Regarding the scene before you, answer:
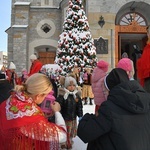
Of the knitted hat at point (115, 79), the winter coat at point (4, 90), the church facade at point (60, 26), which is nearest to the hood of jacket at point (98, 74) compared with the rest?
the winter coat at point (4, 90)

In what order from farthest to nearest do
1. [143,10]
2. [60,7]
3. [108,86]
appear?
[60,7] < [143,10] < [108,86]

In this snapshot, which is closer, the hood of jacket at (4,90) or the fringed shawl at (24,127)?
the fringed shawl at (24,127)

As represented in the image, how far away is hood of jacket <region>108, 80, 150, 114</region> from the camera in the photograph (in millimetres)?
1891

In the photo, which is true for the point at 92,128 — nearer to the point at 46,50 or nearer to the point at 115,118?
the point at 115,118

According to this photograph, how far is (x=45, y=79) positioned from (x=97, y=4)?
47.7 feet

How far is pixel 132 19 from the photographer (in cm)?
1678

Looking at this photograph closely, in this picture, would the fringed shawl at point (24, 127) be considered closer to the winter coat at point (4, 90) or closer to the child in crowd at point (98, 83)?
the winter coat at point (4, 90)

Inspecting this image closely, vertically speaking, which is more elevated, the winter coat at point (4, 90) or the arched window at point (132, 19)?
the arched window at point (132, 19)

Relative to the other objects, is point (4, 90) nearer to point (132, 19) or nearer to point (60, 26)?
point (132, 19)

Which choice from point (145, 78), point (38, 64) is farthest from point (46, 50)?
point (145, 78)

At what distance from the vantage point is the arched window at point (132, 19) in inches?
659

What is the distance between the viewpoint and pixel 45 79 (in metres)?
2.07

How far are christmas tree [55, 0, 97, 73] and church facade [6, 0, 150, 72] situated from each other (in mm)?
2065

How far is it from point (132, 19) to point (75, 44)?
5.60 meters
